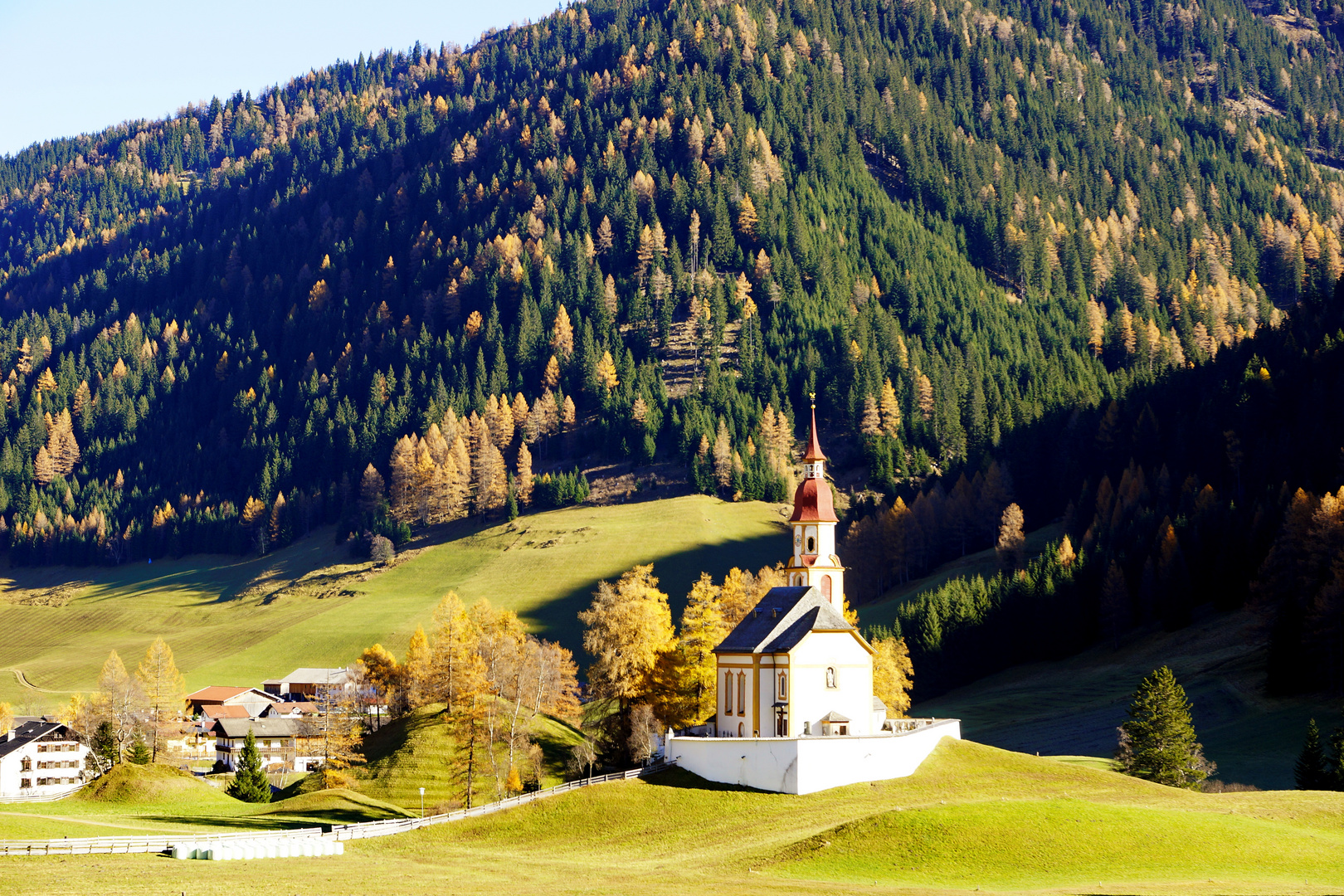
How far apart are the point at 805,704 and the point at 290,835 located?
98.8 feet

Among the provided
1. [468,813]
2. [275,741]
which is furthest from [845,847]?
[275,741]

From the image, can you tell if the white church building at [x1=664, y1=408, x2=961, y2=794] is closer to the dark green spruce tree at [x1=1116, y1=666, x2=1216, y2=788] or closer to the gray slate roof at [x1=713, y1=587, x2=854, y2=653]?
the gray slate roof at [x1=713, y1=587, x2=854, y2=653]

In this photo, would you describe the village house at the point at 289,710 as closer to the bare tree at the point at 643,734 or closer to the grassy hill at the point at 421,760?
the grassy hill at the point at 421,760

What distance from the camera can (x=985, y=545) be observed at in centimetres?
17075

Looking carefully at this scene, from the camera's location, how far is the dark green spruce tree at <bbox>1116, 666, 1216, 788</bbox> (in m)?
81.4

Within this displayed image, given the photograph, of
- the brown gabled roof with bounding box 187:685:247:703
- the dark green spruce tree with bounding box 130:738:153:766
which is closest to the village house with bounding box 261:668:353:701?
the brown gabled roof with bounding box 187:685:247:703

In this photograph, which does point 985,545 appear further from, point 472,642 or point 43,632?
point 43,632

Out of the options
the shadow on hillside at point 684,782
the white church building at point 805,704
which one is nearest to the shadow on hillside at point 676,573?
the white church building at point 805,704

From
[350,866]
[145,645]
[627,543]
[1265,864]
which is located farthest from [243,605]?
[1265,864]

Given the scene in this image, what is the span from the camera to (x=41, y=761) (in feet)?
357

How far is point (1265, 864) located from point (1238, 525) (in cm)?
7378

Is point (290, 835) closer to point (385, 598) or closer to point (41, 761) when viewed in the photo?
point (41, 761)

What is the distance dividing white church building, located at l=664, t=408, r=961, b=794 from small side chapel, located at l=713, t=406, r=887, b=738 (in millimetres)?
48

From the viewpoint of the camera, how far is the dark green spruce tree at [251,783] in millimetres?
86000
